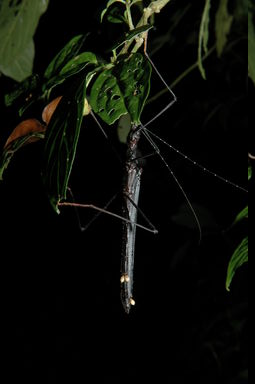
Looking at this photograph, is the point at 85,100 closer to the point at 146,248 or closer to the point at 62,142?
the point at 62,142

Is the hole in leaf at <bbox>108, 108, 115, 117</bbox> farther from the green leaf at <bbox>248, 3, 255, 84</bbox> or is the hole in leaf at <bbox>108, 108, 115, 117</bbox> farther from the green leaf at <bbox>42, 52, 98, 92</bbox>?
the green leaf at <bbox>248, 3, 255, 84</bbox>

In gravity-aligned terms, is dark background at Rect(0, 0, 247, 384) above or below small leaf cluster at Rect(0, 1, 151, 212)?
below

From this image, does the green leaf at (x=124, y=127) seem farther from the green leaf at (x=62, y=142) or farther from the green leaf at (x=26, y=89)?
the green leaf at (x=62, y=142)

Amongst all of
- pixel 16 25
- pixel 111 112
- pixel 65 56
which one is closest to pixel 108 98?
pixel 111 112

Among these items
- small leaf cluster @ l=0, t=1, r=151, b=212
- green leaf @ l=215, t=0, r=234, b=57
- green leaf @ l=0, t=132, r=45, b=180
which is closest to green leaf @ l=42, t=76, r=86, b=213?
small leaf cluster @ l=0, t=1, r=151, b=212

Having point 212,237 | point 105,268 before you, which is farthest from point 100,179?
point 105,268

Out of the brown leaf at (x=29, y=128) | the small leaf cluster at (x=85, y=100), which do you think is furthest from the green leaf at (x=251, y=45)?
the brown leaf at (x=29, y=128)

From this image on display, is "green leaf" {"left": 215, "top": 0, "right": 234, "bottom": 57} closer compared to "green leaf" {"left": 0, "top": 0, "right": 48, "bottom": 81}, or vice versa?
"green leaf" {"left": 0, "top": 0, "right": 48, "bottom": 81}
